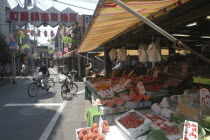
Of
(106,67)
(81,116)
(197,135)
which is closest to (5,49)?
(106,67)

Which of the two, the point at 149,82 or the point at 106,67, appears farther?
the point at 106,67

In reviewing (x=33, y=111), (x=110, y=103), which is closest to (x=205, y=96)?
(x=110, y=103)

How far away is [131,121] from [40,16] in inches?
544

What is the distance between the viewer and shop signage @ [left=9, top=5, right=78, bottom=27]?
527 inches

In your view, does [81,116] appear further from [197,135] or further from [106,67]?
[197,135]

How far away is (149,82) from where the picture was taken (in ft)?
13.0

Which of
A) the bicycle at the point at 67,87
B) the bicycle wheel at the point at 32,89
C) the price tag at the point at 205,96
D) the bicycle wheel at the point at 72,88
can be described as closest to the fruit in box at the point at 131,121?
the price tag at the point at 205,96

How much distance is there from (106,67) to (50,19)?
27.3 feet

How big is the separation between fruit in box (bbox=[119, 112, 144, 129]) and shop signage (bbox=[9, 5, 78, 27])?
12819 mm

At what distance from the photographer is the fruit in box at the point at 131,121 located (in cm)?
259

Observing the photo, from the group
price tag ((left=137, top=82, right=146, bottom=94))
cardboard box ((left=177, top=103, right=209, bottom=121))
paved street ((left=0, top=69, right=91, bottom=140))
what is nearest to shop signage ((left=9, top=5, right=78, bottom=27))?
paved street ((left=0, top=69, right=91, bottom=140))

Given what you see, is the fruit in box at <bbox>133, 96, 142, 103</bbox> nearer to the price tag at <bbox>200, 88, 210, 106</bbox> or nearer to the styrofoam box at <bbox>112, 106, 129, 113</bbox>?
the styrofoam box at <bbox>112, 106, 129, 113</bbox>

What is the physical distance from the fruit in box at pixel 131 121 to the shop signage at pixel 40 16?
12819 mm

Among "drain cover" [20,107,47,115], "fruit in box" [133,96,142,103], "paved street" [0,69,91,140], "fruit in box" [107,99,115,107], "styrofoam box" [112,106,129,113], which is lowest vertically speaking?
"paved street" [0,69,91,140]
